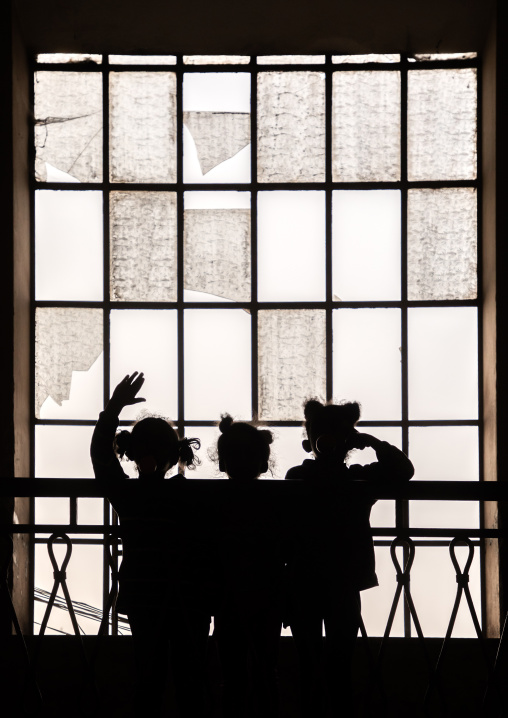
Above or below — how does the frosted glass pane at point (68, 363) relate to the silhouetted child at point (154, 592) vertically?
above

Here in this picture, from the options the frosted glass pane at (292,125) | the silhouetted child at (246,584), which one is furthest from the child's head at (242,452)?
the frosted glass pane at (292,125)

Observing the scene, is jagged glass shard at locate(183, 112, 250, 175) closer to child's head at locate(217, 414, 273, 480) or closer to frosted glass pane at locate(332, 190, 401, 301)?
frosted glass pane at locate(332, 190, 401, 301)

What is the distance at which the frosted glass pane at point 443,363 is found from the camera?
361 centimetres

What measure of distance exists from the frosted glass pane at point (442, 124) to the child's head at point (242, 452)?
2.03m

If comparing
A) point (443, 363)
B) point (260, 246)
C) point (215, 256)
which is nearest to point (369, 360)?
point (443, 363)

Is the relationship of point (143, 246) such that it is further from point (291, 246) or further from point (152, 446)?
point (152, 446)

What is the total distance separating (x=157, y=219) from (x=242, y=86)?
0.77 meters

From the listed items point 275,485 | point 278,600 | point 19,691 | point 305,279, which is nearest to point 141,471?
point 275,485

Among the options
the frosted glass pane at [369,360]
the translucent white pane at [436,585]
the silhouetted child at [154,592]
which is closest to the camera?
the silhouetted child at [154,592]

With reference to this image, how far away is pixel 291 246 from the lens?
3.70m

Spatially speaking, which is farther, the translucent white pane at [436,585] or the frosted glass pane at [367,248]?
the frosted glass pane at [367,248]

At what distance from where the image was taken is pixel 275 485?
203cm

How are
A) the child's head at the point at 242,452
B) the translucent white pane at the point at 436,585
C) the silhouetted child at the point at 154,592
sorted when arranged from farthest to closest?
1. the translucent white pane at the point at 436,585
2. the child's head at the point at 242,452
3. the silhouetted child at the point at 154,592

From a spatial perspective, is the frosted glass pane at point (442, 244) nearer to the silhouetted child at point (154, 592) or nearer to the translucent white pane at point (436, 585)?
the translucent white pane at point (436, 585)
